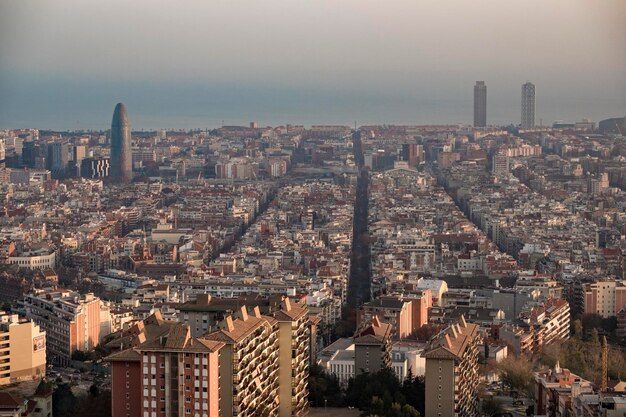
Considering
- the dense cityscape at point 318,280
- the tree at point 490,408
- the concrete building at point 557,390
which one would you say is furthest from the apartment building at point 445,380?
the concrete building at point 557,390

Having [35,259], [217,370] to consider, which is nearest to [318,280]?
[35,259]

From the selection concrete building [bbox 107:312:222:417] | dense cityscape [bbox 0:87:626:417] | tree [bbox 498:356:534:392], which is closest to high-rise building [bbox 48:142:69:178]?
dense cityscape [bbox 0:87:626:417]

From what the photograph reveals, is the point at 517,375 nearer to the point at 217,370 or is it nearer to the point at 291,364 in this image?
the point at 291,364

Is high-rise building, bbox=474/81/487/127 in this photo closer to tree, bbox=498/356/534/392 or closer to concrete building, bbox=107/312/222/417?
tree, bbox=498/356/534/392

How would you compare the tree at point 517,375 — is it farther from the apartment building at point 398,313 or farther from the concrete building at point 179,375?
the concrete building at point 179,375

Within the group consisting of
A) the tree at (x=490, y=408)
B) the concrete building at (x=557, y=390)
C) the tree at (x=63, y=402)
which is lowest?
the tree at (x=490, y=408)

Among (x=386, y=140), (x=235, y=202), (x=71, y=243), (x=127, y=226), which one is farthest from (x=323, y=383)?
(x=386, y=140)
